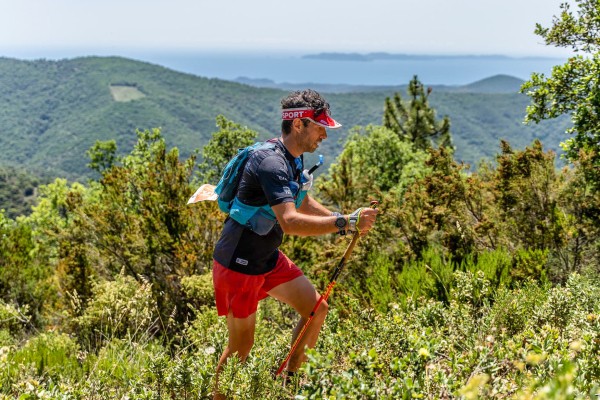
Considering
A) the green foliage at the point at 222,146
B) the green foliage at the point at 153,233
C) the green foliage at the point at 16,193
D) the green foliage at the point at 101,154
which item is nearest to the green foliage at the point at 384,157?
the green foliage at the point at 222,146

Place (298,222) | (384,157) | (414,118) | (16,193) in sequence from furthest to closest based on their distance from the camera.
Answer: (16,193) → (414,118) → (384,157) → (298,222)

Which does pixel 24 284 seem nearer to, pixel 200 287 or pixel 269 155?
pixel 200 287

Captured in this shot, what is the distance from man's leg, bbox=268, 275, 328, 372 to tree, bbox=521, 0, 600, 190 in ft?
12.8

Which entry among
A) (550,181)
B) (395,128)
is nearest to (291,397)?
(550,181)

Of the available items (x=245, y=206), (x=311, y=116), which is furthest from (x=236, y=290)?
(x=311, y=116)

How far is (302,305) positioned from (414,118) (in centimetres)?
2852

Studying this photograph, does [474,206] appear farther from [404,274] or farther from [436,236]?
[404,274]

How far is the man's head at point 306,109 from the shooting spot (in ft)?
10.7

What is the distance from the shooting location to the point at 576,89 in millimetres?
6062

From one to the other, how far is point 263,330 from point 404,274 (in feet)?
4.99

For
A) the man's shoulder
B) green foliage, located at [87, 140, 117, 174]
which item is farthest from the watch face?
green foliage, located at [87, 140, 117, 174]

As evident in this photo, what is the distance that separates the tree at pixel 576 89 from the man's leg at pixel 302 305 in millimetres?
3911

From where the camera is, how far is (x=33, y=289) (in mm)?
11219

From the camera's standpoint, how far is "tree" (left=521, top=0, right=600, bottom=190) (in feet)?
19.3
